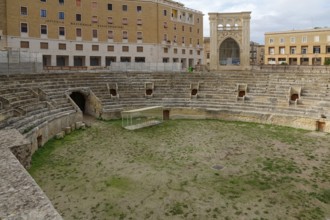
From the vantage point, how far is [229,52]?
41.0 metres

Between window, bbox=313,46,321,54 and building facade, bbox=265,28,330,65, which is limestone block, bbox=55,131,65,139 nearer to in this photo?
building facade, bbox=265,28,330,65

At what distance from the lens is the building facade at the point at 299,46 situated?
58.3 m

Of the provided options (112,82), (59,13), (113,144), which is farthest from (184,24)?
(113,144)

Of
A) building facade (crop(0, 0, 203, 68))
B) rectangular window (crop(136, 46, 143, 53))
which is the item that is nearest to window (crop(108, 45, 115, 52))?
building facade (crop(0, 0, 203, 68))

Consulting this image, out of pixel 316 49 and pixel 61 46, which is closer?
pixel 61 46

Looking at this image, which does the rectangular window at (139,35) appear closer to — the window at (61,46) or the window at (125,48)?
the window at (125,48)

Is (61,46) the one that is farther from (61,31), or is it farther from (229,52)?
(229,52)

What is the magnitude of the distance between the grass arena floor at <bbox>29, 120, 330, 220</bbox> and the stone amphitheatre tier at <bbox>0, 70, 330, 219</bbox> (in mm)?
1691

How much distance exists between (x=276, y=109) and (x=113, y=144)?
12040 mm

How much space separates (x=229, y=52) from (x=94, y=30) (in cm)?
1991

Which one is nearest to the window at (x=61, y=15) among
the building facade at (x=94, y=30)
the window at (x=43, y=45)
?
the building facade at (x=94, y=30)

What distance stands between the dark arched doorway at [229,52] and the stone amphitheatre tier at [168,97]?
568 inches

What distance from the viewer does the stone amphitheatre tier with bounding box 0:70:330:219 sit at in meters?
16.6

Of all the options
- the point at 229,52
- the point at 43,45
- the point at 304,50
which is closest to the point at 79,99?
the point at 43,45
